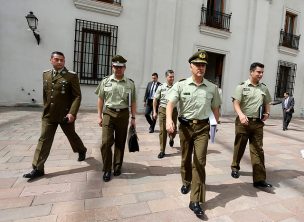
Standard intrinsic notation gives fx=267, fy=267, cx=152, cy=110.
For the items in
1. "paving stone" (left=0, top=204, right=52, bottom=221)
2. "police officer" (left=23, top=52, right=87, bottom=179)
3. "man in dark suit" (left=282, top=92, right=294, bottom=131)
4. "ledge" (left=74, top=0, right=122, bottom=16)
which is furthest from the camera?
"man in dark suit" (left=282, top=92, right=294, bottom=131)

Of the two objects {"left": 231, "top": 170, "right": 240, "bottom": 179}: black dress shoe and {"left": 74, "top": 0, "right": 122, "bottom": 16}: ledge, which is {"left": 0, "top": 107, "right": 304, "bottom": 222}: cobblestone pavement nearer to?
{"left": 231, "top": 170, "right": 240, "bottom": 179}: black dress shoe

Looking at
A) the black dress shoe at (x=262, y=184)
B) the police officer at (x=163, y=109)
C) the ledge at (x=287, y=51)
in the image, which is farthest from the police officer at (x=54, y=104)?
the ledge at (x=287, y=51)

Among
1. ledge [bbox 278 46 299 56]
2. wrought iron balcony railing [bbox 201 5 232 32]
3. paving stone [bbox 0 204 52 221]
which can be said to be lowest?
paving stone [bbox 0 204 52 221]

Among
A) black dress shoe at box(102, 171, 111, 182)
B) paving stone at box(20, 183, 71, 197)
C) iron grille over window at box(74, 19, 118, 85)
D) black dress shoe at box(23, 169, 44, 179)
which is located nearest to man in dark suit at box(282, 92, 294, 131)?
iron grille over window at box(74, 19, 118, 85)

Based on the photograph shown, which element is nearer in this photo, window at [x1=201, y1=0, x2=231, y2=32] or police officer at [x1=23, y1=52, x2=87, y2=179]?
police officer at [x1=23, y1=52, x2=87, y2=179]

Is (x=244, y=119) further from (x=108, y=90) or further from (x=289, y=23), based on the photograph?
(x=289, y=23)

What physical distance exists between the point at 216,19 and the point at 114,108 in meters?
10.8

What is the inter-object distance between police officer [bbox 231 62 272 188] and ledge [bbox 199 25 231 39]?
8.95 metres

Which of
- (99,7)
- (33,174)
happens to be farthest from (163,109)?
(99,7)

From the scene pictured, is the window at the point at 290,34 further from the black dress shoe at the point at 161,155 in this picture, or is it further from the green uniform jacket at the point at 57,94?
the green uniform jacket at the point at 57,94

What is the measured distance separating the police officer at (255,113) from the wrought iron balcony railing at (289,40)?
12.7 meters

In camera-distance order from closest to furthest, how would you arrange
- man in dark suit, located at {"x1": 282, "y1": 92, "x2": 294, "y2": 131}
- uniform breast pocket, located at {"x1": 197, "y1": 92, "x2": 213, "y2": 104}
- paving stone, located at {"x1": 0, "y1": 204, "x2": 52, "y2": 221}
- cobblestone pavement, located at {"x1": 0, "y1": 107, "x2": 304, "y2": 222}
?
paving stone, located at {"x1": 0, "y1": 204, "x2": 52, "y2": 221} → cobblestone pavement, located at {"x1": 0, "y1": 107, "x2": 304, "y2": 222} → uniform breast pocket, located at {"x1": 197, "y1": 92, "x2": 213, "y2": 104} → man in dark suit, located at {"x1": 282, "y1": 92, "x2": 294, "y2": 131}

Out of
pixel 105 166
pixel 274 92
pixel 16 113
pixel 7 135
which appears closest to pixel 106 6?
pixel 16 113

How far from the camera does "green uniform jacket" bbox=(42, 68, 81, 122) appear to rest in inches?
157
